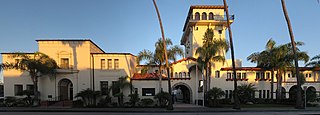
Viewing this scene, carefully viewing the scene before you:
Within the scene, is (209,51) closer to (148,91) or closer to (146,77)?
(146,77)

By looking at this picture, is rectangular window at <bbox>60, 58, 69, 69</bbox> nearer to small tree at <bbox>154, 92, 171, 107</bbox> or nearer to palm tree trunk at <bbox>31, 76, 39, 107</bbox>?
palm tree trunk at <bbox>31, 76, 39, 107</bbox>

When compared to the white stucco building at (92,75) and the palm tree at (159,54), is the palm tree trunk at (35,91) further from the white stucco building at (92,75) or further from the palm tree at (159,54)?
the palm tree at (159,54)

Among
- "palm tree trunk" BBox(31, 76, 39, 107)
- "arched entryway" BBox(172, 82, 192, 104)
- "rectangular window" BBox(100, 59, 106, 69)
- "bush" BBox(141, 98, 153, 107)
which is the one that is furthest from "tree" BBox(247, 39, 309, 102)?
"palm tree trunk" BBox(31, 76, 39, 107)

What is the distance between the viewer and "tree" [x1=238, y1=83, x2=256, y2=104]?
87.5 feet

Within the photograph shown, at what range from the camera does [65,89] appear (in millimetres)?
28344

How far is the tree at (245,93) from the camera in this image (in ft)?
87.5

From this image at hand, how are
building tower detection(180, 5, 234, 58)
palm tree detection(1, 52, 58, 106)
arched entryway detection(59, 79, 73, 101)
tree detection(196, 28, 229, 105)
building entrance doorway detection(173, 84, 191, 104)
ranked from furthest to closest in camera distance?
building tower detection(180, 5, 234, 58) → building entrance doorway detection(173, 84, 191, 104) → arched entryway detection(59, 79, 73, 101) → tree detection(196, 28, 229, 105) → palm tree detection(1, 52, 58, 106)

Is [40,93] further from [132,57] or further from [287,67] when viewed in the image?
[287,67]

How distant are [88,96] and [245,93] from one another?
2000 centimetres

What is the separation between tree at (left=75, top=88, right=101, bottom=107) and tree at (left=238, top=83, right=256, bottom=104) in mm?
18257

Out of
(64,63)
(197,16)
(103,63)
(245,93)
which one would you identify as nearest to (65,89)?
(64,63)

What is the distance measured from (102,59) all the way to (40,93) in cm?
898

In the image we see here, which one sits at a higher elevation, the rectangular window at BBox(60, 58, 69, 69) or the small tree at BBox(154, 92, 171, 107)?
the rectangular window at BBox(60, 58, 69, 69)

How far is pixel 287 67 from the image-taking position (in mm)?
27953
